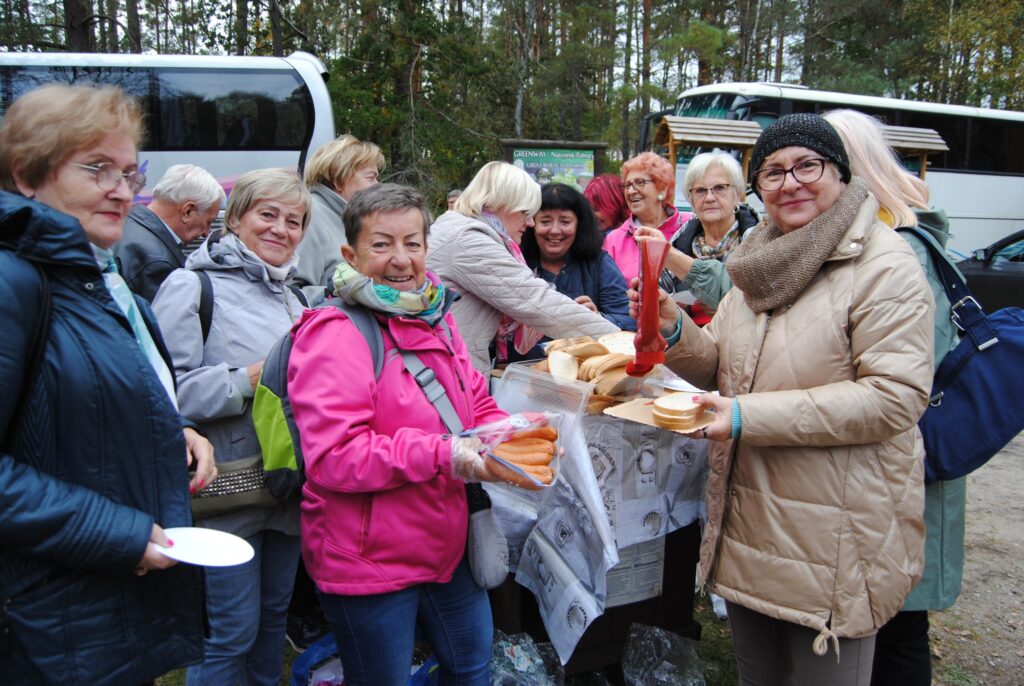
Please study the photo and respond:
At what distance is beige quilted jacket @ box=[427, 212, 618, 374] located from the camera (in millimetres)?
2480

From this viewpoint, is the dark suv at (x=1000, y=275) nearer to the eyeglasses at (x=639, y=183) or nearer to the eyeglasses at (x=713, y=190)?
the eyeglasses at (x=639, y=183)

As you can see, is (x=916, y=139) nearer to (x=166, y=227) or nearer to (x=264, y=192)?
(x=166, y=227)

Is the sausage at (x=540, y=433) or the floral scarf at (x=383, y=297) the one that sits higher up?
the floral scarf at (x=383, y=297)

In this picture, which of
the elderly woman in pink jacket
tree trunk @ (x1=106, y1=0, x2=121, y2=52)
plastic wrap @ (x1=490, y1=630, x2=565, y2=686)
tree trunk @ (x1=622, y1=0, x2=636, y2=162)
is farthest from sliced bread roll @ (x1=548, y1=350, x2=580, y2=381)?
tree trunk @ (x1=622, y1=0, x2=636, y2=162)

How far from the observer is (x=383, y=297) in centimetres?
163

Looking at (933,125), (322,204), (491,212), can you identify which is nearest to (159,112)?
(322,204)

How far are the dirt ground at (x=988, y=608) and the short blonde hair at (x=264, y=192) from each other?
119 inches

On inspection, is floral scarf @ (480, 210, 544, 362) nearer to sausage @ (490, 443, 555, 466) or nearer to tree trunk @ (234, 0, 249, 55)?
sausage @ (490, 443, 555, 466)

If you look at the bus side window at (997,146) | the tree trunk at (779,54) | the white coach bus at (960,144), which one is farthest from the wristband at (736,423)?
the tree trunk at (779,54)

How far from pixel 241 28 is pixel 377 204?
14.9m

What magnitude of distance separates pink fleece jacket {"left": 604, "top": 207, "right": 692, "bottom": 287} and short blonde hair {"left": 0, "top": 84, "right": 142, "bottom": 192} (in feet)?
9.15

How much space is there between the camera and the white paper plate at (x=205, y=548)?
3.96ft

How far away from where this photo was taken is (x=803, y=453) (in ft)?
5.45

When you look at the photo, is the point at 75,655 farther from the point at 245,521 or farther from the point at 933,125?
the point at 933,125
